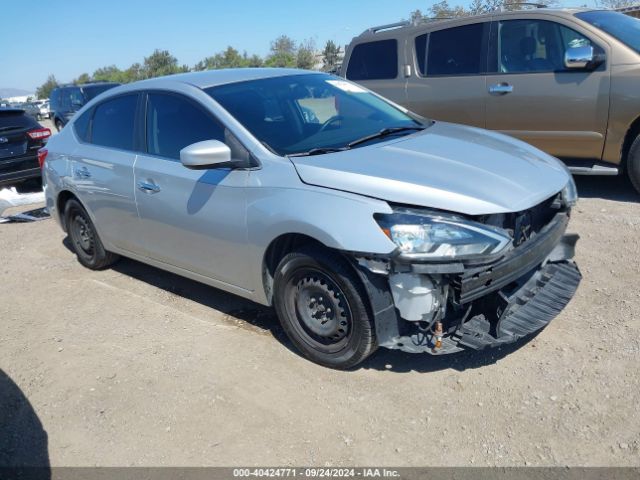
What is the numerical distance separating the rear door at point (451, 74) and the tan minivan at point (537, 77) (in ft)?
0.04

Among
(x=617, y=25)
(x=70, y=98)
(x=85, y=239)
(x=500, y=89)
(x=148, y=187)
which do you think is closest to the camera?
(x=148, y=187)

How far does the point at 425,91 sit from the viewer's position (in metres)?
7.34

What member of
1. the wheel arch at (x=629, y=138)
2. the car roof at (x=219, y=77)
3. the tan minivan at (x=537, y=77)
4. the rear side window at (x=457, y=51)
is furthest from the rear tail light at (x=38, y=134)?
the wheel arch at (x=629, y=138)

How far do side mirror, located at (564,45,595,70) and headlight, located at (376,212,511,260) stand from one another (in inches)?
147

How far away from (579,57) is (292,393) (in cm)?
456

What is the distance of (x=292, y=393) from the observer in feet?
11.2

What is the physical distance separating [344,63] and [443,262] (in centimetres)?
599

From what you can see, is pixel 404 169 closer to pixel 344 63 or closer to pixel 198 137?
pixel 198 137

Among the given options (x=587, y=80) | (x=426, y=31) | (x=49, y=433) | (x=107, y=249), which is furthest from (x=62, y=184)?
(x=587, y=80)

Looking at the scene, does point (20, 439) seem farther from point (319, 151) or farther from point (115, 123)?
point (115, 123)

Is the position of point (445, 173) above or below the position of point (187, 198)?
above

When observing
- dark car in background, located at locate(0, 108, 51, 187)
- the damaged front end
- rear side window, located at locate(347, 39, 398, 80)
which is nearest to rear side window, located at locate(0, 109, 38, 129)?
dark car in background, located at locate(0, 108, 51, 187)

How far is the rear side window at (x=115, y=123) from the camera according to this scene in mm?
4707

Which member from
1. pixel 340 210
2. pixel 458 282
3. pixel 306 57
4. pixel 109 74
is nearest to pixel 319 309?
pixel 340 210
